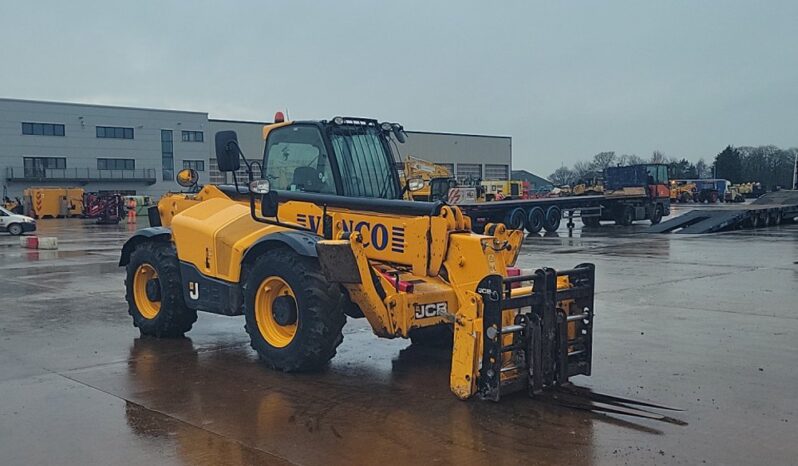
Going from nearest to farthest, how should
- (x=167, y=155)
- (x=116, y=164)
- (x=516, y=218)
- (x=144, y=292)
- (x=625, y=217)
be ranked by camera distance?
(x=144, y=292) → (x=516, y=218) → (x=625, y=217) → (x=116, y=164) → (x=167, y=155)

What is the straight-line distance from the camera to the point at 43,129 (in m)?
67.5

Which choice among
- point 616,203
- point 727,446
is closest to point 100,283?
point 727,446

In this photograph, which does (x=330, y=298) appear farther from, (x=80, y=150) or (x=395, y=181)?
(x=80, y=150)

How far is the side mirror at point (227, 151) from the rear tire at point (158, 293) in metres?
→ 1.70

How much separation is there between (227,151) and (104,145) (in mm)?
67941

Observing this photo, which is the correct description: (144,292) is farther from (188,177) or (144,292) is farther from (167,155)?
(167,155)

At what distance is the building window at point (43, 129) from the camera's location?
218 feet

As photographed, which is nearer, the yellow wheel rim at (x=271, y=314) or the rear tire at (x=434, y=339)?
the yellow wheel rim at (x=271, y=314)

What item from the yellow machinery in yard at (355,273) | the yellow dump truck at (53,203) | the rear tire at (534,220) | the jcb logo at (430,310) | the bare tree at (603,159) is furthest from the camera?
the bare tree at (603,159)

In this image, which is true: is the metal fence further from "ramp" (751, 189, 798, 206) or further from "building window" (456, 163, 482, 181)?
"ramp" (751, 189, 798, 206)

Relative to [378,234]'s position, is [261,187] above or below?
above

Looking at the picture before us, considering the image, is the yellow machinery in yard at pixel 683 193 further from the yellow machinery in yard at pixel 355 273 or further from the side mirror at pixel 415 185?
the yellow machinery in yard at pixel 355 273

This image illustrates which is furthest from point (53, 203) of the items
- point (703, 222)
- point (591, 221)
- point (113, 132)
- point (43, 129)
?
point (703, 222)

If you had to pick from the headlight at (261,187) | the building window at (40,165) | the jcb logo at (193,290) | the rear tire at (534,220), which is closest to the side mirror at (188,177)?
the jcb logo at (193,290)
